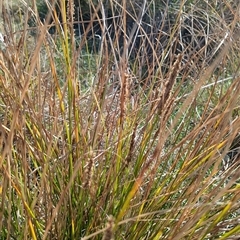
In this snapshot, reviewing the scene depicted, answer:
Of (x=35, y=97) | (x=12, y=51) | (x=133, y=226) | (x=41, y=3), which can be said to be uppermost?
(x=12, y=51)

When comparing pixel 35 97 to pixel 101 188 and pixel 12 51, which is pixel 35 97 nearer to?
pixel 12 51

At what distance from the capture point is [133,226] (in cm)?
81

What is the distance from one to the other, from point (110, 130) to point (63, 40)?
233 millimetres

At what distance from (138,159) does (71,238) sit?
7.9 inches

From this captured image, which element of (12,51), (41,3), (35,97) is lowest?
(41,3)

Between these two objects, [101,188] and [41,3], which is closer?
[101,188]

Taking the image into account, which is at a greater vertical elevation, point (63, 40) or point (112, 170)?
point (63, 40)

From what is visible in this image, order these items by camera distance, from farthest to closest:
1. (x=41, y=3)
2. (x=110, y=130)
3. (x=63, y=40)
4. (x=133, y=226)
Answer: (x=41, y=3) → (x=110, y=130) → (x=63, y=40) → (x=133, y=226)

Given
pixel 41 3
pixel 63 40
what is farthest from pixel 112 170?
pixel 41 3

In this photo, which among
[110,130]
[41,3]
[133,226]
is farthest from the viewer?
[41,3]

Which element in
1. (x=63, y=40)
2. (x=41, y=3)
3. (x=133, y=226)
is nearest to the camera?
(x=133, y=226)

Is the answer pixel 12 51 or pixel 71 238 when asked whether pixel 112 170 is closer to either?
pixel 71 238

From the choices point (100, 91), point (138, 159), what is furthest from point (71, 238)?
point (100, 91)

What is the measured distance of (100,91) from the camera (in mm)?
1004
